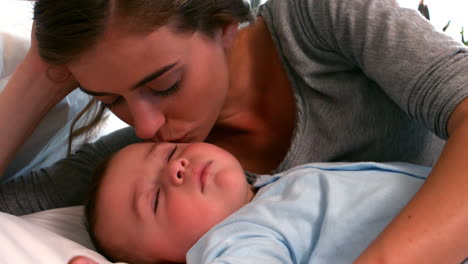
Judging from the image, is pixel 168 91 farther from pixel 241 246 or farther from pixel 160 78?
pixel 241 246

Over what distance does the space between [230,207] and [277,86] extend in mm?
394

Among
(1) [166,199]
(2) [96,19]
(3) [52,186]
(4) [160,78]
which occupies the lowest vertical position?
(3) [52,186]

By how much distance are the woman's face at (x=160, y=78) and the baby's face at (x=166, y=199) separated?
0.07 m

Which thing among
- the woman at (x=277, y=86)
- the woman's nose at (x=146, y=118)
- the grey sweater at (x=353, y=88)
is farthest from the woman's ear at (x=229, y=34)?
the woman's nose at (x=146, y=118)

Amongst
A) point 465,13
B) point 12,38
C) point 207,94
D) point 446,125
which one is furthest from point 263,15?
point 465,13

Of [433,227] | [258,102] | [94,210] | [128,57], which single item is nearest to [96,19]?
[128,57]

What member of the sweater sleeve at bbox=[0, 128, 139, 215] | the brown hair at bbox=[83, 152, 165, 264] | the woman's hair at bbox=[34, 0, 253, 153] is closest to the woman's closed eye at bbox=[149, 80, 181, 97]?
the woman's hair at bbox=[34, 0, 253, 153]

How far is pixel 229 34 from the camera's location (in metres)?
1.20

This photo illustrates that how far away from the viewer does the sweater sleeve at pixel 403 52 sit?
36.2 inches

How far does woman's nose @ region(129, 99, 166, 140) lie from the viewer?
1.08m

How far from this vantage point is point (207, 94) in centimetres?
114

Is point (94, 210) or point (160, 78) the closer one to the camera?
point (160, 78)

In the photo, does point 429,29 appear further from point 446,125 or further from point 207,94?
point 207,94

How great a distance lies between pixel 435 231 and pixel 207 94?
1.87ft
